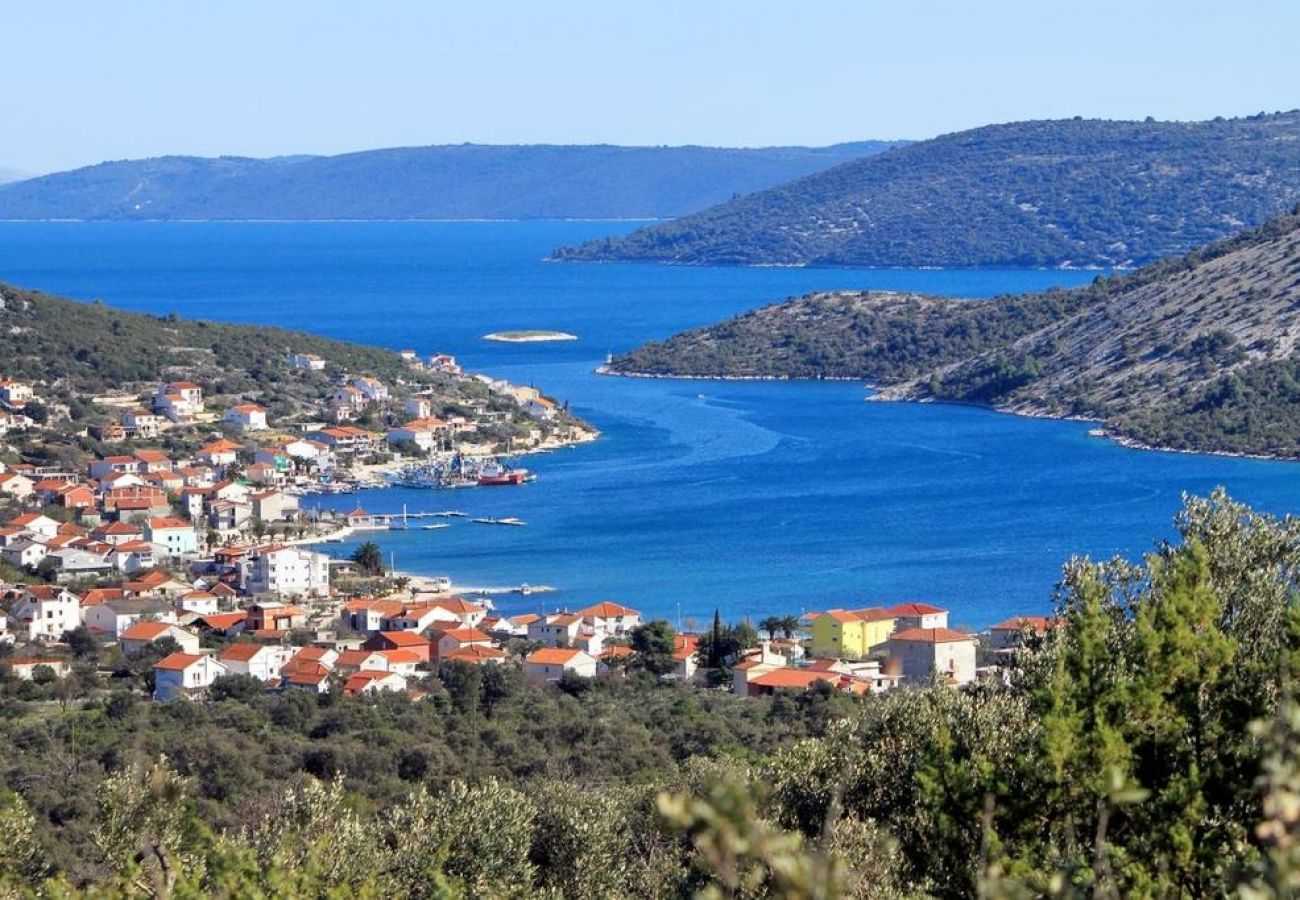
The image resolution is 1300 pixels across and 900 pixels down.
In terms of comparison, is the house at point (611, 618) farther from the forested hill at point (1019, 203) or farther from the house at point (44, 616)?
the forested hill at point (1019, 203)

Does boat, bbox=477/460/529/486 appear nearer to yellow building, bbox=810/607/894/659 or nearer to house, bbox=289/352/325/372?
house, bbox=289/352/325/372

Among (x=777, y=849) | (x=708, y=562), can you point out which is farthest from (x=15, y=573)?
(x=777, y=849)

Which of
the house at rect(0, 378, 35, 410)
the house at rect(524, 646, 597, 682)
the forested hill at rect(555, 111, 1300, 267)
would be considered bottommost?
the house at rect(524, 646, 597, 682)

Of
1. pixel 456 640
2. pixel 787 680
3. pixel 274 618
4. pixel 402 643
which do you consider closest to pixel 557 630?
pixel 456 640

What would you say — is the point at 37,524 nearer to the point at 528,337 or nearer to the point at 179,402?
the point at 179,402

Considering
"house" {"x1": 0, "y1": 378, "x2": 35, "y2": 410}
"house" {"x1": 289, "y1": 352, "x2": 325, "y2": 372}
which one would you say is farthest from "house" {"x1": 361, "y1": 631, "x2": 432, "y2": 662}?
"house" {"x1": 289, "y1": 352, "x2": 325, "y2": 372}

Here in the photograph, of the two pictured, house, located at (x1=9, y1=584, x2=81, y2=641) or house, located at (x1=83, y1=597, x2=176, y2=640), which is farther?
house, located at (x1=83, y1=597, x2=176, y2=640)

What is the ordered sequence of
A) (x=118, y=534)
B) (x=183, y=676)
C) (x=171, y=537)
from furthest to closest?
(x=171, y=537)
(x=118, y=534)
(x=183, y=676)
